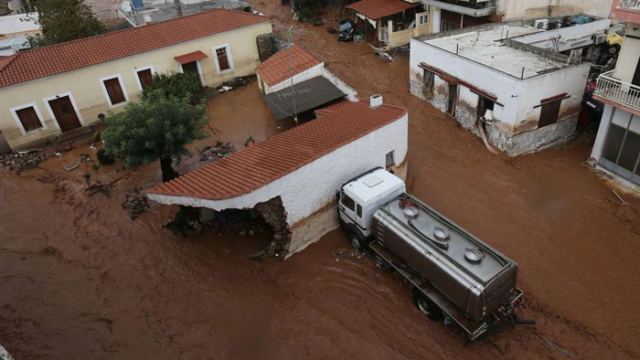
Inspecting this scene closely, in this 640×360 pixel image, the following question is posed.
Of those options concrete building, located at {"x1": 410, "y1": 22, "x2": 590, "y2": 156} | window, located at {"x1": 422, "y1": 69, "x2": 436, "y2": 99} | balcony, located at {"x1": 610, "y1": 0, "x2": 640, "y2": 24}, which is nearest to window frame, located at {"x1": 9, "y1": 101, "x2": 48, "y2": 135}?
concrete building, located at {"x1": 410, "y1": 22, "x2": 590, "y2": 156}

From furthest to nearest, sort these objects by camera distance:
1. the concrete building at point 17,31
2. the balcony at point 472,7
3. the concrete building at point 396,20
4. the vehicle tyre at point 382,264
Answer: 1. the concrete building at point 17,31
2. the concrete building at point 396,20
3. the balcony at point 472,7
4. the vehicle tyre at point 382,264

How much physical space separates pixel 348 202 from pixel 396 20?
23.0 m

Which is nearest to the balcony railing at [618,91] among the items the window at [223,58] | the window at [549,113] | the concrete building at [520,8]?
the window at [549,113]

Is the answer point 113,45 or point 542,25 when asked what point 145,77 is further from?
point 542,25

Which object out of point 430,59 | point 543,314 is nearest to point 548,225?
point 543,314

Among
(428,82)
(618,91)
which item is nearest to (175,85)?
(428,82)

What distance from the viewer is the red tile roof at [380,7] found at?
3225cm

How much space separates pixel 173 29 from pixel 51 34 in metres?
9.54

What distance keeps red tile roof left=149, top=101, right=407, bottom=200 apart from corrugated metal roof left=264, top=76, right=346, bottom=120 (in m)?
4.73

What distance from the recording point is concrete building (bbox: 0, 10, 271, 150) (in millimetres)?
24516

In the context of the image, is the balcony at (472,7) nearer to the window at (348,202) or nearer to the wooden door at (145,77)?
the window at (348,202)

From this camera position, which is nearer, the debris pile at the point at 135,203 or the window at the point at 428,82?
the debris pile at the point at 135,203

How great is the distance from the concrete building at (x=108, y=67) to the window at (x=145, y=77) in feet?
0.21

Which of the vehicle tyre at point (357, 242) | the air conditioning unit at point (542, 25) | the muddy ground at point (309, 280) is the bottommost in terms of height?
the muddy ground at point (309, 280)
